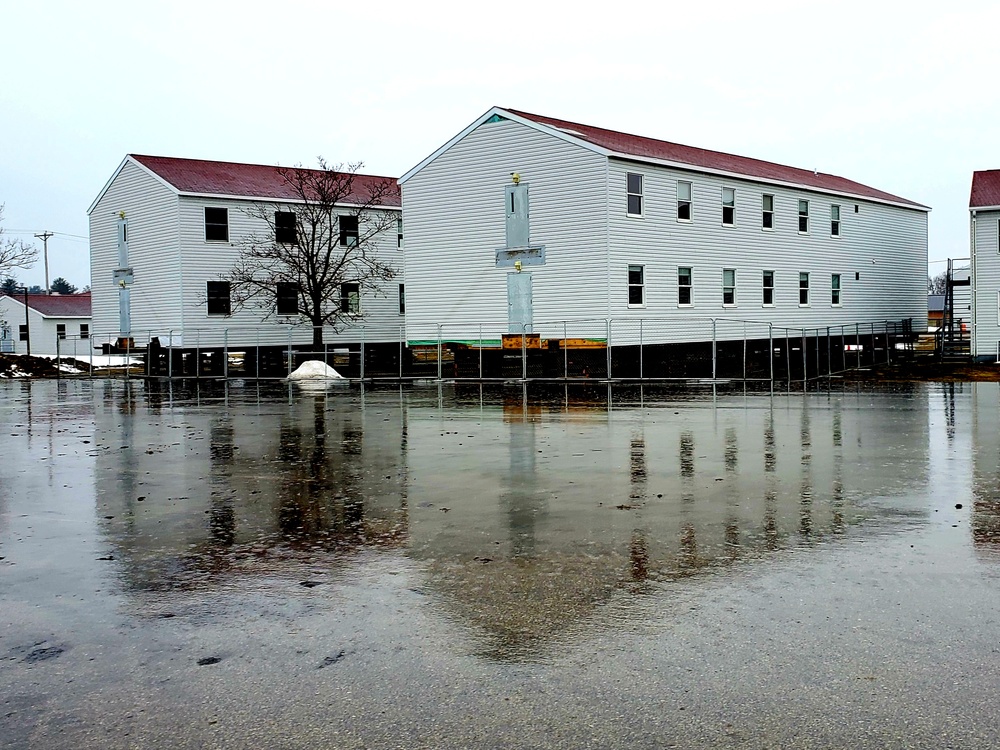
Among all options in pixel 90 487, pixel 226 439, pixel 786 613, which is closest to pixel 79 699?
pixel 786 613

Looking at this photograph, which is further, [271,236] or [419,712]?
[271,236]

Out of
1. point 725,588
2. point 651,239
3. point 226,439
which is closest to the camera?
point 725,588

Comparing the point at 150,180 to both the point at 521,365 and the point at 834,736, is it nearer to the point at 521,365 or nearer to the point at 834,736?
the point at 521,365

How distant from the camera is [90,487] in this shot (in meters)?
12.0

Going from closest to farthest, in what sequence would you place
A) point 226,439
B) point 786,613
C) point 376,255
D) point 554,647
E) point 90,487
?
point 554,647, point 786,613, point 90,487, point 226,439, point 376,255

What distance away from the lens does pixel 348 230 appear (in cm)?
4988

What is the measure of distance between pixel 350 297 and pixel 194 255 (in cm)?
741

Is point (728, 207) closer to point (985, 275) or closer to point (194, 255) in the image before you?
point (985, 275)

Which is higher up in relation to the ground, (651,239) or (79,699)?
(651,239)

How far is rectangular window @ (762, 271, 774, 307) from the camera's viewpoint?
4228cm

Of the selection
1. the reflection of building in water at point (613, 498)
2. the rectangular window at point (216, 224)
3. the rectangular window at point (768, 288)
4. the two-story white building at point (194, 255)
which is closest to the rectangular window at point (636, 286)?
the rectangular window at point (768, 288)

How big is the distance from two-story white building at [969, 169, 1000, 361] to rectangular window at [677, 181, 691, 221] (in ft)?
38.6

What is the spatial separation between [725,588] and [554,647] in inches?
66.2

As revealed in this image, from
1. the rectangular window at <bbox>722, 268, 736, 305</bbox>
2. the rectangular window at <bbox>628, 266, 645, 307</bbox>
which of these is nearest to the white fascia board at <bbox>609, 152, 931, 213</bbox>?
the rectangular window at <bbox>722, 268, 736, 305</bbox>
